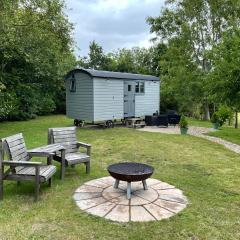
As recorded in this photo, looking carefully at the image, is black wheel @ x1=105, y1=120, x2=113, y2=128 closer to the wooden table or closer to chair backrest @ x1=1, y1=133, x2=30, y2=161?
the wooden table

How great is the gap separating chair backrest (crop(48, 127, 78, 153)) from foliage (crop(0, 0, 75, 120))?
223 inches

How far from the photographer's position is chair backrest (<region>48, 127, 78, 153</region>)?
244 inches

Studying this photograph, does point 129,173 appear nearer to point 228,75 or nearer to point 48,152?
point 48,152

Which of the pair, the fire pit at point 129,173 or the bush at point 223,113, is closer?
the fire pit at point 129,173

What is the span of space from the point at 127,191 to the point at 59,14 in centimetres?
1107

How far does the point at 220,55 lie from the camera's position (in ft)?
39.0

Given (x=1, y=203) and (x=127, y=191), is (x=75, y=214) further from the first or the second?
(x=1, y=203)

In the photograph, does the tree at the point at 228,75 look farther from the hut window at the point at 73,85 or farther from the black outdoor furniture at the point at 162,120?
the hut window at the point at 73,85

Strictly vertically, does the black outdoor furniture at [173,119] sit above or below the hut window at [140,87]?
below

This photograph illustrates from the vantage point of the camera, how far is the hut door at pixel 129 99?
14.7 m

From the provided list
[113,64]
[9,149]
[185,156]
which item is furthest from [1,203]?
[113,64]

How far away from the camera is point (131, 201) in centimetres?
455

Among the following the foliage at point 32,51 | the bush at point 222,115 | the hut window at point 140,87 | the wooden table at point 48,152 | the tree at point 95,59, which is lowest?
the wooden table at point 48,152

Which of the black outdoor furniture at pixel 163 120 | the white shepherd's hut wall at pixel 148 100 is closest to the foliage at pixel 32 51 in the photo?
the white shepherd's hut wall at pixel 148 100
